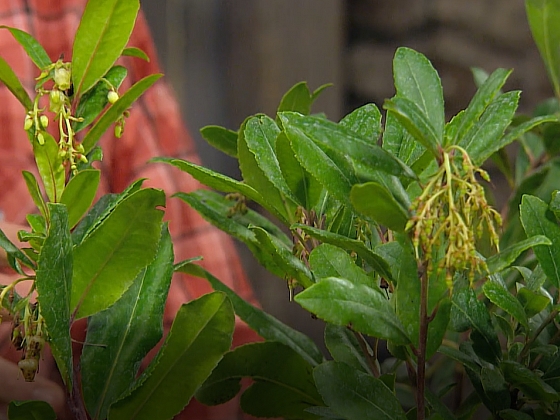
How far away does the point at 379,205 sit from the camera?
1.12ft

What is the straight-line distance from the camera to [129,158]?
1.06 meters

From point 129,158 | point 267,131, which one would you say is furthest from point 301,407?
point 129,158

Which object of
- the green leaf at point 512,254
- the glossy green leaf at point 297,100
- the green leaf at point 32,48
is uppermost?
the green leaf at point 32,48

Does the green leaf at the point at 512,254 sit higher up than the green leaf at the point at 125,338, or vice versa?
the green leaf at the point at 512,254

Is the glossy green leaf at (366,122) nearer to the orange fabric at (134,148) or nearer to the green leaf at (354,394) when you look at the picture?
the green leaf at (354,394)

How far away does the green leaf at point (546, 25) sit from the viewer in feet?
2.11

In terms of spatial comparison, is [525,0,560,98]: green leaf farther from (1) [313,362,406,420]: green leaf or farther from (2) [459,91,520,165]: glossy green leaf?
(1) [313,362,406,420]: green leaf

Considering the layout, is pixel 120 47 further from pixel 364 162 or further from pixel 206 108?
pixel 206 108

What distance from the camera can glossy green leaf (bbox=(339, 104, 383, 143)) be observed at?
45 cm

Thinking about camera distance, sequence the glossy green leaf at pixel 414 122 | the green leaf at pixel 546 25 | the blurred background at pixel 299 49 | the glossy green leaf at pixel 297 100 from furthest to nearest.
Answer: the blurred background at pixel 299 49
the green leaf at pixel 546 25
the glossy green leaf at pixel 297 100
the glossy green leaf at pixel 414 122

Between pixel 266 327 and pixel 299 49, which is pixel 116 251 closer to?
pixel 266 327

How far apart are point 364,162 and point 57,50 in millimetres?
815

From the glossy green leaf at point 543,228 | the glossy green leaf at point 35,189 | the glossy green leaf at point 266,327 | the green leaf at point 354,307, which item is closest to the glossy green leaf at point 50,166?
the glossy green leaf at point 35,189

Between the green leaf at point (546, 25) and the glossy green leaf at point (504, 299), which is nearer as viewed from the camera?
the glossy green leaf at point (504, 299)
